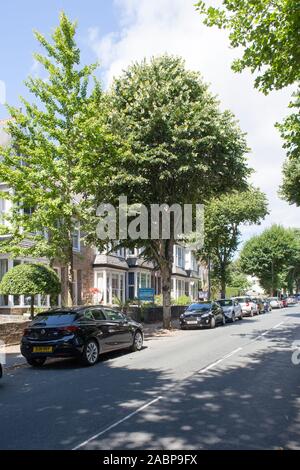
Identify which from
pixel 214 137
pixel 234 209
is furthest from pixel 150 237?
pixel 234 209

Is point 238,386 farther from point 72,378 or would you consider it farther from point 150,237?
point 150,237

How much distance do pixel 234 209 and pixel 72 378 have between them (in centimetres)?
3456

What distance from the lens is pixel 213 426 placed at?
662 centimetres

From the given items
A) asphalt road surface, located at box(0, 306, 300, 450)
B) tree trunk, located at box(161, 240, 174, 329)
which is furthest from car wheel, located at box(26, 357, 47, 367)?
tree trunk, located at box(161, 240, 174, 329)

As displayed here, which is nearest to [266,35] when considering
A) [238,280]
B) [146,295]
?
[146,295]

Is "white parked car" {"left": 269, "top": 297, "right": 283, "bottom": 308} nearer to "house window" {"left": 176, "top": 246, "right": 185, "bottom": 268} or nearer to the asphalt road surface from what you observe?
"house window" {"left": 176, "top": 246, "right": 185, "bottom": 268}

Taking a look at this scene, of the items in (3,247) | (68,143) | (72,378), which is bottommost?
(72,378)

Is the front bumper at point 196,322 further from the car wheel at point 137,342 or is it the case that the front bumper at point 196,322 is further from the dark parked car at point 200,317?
the car wheel at point 137,342

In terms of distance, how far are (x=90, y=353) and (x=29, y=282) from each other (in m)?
5.92

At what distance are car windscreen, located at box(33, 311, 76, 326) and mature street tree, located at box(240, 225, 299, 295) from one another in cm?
6057

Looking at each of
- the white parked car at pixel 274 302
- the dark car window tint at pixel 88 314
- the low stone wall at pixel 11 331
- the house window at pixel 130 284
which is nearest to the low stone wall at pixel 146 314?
the house window at pixel 130 284

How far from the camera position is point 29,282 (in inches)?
709

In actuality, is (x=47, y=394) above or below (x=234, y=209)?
below

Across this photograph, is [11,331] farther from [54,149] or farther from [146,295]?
[146,295]
